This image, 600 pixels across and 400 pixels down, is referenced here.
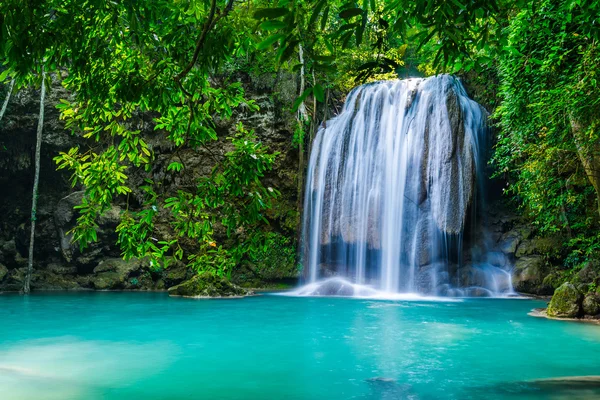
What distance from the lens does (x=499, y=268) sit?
17.7 m

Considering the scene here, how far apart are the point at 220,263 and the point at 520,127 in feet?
29.3

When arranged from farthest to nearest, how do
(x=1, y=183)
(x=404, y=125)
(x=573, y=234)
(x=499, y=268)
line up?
1. (x=1, y=183)
2. (x=404, y=125)
3. (x=499, y=268)
4. (x=573, y=234)

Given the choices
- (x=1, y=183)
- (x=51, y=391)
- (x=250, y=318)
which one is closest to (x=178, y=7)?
(x=51, y=391)

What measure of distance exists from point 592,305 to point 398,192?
339 inches

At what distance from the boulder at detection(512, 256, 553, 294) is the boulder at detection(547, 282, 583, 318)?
5.19m

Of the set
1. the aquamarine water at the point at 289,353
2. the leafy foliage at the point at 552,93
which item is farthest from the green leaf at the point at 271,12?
the leafy foliage at the point at 552,93

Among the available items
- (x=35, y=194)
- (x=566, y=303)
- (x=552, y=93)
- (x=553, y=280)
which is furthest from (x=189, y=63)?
(x=35, y=194)

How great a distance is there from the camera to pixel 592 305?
10711 millimetres

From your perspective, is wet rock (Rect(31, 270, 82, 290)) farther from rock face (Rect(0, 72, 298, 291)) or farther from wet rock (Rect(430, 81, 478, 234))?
wet rock (Rect(430, 81, 478, 234))

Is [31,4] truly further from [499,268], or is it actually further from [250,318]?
[499,268]

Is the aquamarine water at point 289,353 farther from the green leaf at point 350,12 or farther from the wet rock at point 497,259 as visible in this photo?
the wet rock at point 497,259

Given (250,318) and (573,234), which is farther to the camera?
(573,234)

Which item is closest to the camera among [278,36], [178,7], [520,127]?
[278,36]

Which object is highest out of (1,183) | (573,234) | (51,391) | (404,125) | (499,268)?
(404,125)
